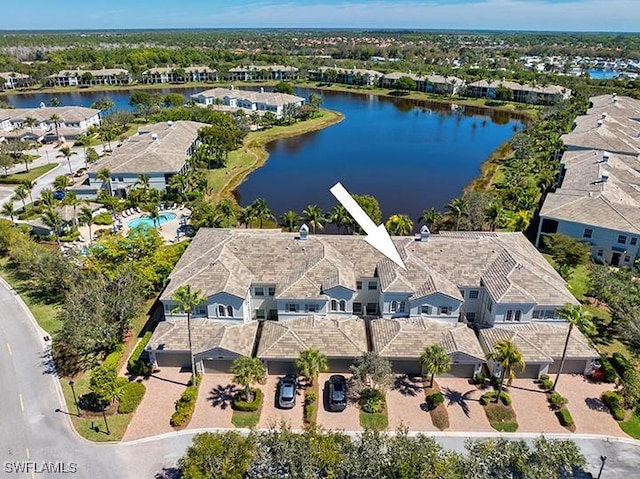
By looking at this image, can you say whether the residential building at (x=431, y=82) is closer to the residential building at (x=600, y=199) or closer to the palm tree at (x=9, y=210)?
the residential building at (x=600, y=199)

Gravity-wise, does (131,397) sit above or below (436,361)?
below

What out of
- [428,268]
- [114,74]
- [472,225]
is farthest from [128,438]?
[114,74]

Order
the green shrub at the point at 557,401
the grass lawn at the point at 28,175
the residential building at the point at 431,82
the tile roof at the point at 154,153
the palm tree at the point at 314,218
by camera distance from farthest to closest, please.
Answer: the residential building at the point at 431,82 < the grass lawn at the point at 28,175 < the tile roof at the point at 154,153 < the palm tree at the point at 314,218 < the green shrub at the point at 557,401

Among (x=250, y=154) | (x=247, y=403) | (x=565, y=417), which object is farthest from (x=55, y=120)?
(x=565, y=417)

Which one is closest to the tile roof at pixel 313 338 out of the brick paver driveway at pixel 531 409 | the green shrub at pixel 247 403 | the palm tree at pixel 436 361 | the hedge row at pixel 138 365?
the green shrub at pixel 247 403

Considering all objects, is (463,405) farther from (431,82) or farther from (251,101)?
(431,82)

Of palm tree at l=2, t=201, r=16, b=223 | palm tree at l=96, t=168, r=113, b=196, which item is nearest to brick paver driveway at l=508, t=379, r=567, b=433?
palm tree at l=96, t=168, r=113, b=196

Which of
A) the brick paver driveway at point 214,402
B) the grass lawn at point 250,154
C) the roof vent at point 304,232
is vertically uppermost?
the roof vent at point 304,232
